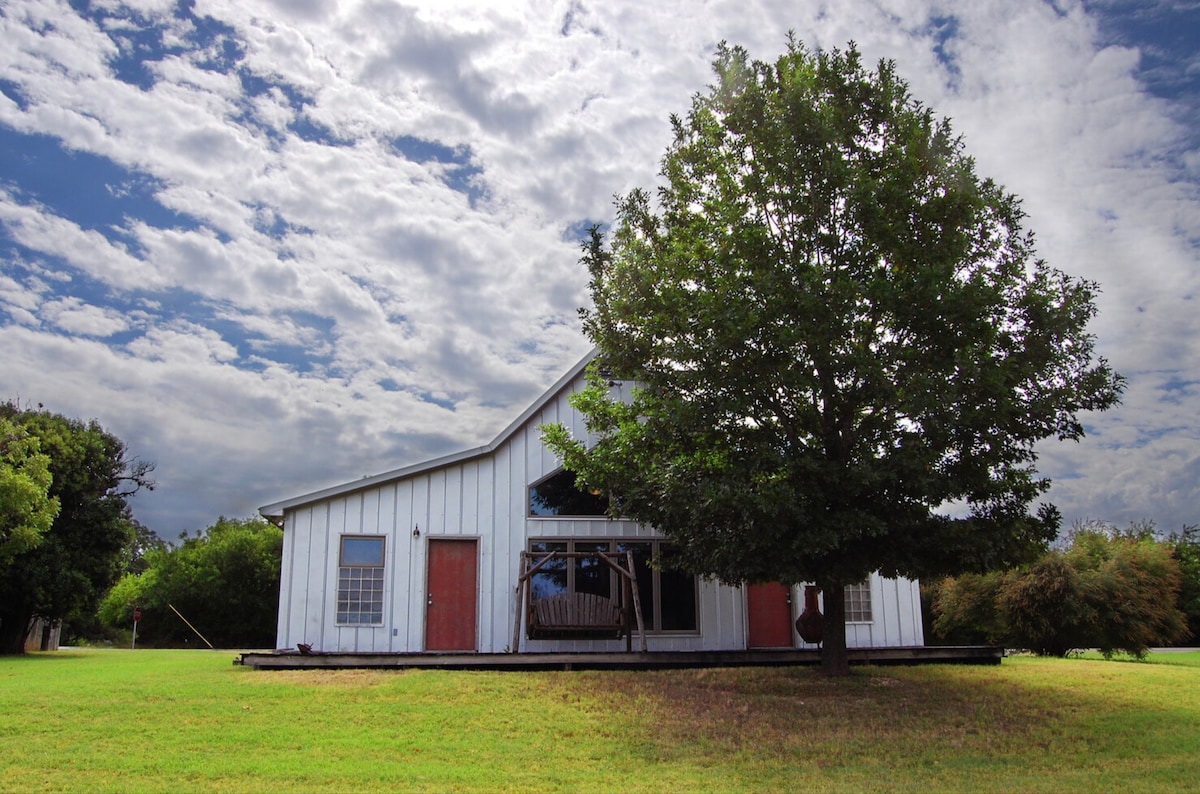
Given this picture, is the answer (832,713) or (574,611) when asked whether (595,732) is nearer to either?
(832,713)

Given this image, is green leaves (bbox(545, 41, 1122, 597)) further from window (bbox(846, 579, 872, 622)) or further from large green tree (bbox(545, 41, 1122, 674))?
window (bbox(846, 579, 872, 622))

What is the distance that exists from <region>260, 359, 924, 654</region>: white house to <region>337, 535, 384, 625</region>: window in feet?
0.05

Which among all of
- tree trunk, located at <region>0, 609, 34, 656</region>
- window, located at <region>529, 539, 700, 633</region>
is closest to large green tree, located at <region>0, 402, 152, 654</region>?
tree trunk, located at <region>0, 609, 34, 656</region>

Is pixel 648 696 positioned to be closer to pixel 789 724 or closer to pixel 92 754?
pixel 789 724

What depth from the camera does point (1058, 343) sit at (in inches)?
448

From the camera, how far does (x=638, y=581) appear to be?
50.8 feet

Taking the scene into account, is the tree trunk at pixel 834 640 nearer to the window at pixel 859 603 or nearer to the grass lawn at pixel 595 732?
the grass lawn at pixel 595 732

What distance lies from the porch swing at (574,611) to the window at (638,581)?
0.86ft

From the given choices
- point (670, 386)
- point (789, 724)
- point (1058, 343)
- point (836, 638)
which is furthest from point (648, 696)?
point (1058, 343)

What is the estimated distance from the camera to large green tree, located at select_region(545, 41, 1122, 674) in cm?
1075

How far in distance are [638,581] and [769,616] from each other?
2448mm

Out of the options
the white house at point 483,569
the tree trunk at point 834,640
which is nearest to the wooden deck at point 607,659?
the white house at point 483,569

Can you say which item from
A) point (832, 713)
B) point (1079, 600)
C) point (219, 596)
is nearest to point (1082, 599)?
point (1079, 600)

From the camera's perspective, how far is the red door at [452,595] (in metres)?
14.8
